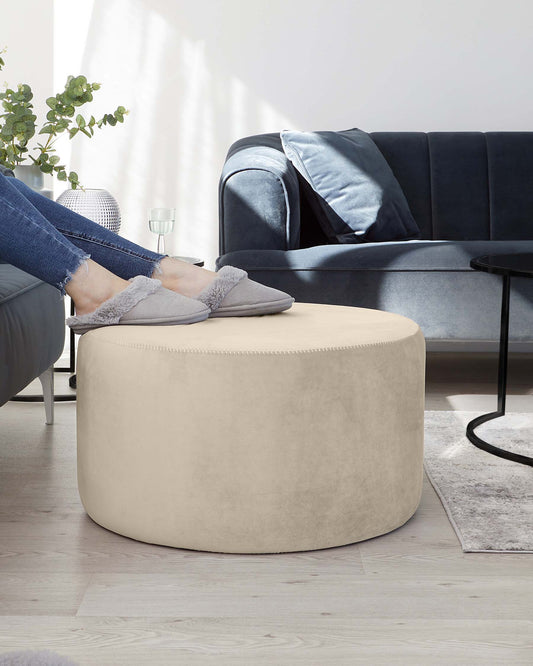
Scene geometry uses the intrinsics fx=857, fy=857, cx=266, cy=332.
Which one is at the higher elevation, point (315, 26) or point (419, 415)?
point (315, 26)

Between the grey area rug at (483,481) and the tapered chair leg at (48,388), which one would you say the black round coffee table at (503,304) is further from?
the tapered chair leg at (48,388)

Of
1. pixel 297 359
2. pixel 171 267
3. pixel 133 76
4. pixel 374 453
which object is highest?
pixel 133 76

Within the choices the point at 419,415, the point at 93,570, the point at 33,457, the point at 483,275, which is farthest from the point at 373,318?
the point at 483,275

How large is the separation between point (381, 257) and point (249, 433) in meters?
1.47

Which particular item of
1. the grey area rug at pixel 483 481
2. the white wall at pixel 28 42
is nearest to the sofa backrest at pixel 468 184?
the grey area rug at pixel 483 481

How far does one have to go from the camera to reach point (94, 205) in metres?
2.83

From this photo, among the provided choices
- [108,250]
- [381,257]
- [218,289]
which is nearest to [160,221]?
[381,257]

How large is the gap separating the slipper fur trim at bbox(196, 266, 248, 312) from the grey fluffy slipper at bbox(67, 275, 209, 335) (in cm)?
9

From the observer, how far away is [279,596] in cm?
140

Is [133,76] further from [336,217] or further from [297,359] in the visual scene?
[297,359]

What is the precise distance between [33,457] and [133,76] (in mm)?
2165

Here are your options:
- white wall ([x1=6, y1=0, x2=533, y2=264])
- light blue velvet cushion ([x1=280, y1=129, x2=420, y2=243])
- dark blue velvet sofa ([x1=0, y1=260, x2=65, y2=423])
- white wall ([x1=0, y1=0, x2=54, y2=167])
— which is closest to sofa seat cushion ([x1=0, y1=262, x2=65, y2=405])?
dark blue velvet sofa ([x1=0, y1=260, x2=65, y2=423])

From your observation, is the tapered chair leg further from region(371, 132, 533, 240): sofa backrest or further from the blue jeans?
region(371, 132, 533, 240): sofa backrest

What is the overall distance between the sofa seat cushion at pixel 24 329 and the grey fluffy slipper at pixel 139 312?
0.24m
